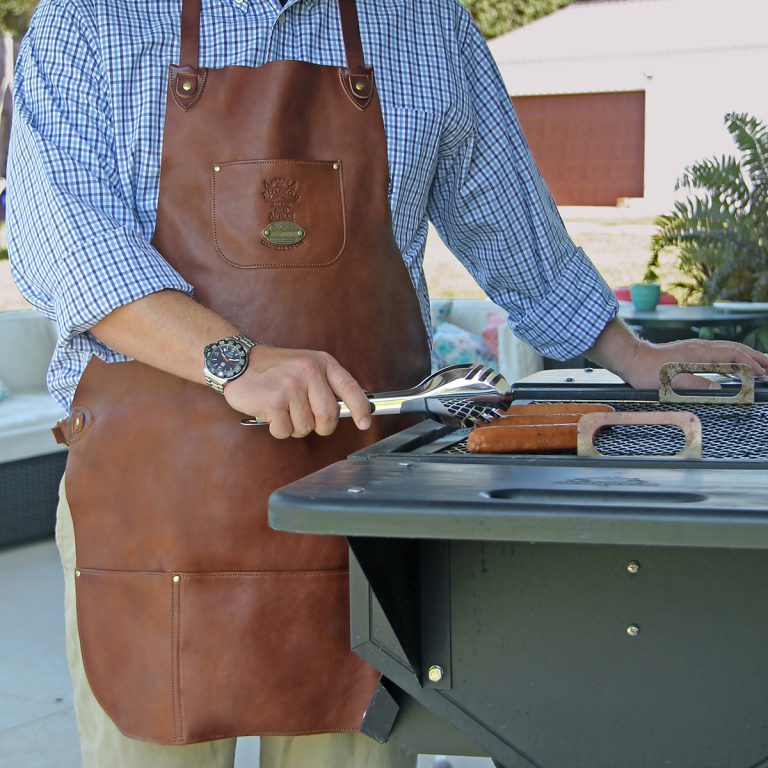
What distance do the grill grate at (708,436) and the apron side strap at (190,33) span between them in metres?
0.60

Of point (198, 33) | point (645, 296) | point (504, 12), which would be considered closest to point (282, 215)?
point (198, 33)

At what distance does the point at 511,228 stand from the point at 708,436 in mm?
614

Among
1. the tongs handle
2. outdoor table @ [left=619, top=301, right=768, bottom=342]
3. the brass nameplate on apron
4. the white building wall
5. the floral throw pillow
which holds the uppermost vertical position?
the white building wall

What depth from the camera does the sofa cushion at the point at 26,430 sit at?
446 centimetres

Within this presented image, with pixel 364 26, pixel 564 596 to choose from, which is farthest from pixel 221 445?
pixel 364 26

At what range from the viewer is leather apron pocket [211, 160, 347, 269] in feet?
4.36

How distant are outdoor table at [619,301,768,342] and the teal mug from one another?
52 mm

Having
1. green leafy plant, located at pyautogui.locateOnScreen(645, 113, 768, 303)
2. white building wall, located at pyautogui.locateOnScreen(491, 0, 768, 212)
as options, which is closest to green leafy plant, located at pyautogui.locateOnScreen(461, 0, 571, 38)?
white building wall, located at pyautogui.locateOnScreen(491, 0, 768, 212)

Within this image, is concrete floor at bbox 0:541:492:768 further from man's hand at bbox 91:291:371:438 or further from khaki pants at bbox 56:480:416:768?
man's hand at bbox 91:291:371:438

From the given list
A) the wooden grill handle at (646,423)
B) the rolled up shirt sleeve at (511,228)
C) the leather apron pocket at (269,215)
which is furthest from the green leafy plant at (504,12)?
the wooden grill handle at (646,423)

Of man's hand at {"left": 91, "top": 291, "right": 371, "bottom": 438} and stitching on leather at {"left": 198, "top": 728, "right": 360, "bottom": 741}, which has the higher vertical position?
man's hand at {"left": 91, "top": 291, "right": 371, "bottom": 438}

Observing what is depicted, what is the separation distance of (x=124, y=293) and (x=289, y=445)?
27 centimetres

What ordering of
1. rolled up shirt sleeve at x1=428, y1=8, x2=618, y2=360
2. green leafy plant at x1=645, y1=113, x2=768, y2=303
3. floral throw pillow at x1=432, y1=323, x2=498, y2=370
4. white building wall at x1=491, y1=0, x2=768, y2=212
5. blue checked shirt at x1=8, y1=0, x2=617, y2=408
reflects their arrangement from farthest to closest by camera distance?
white building wall at x1=491, y1=0, x2=768, y2=212
floral throw pillow at x1=432, y1=323, x2=498, y2=370
green leafy plant at x1=645, y1=113, x2=768, y2=303
rolled up shirt sleeve at x1=428, y1=8, x2=618, y2=360
blue checked shirt at x1=8, y1=0, x2=617, y2=408

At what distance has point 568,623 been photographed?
40.1 inches
